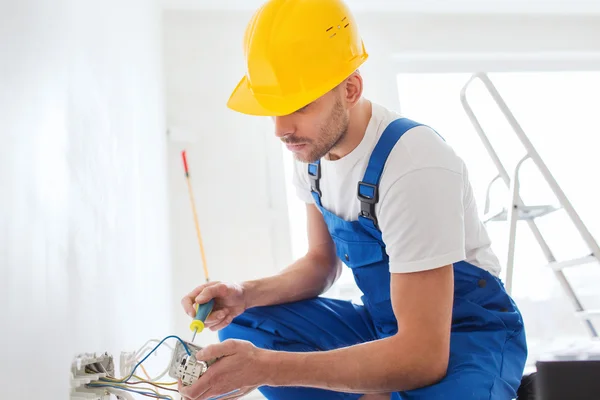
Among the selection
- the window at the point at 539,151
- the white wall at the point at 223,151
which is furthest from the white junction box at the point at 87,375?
the window at the point at 539,151

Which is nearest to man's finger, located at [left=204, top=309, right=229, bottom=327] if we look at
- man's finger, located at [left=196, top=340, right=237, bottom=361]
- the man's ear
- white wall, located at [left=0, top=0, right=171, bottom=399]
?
white wall, located at [left=0, top=0, right=171, bottom=399]

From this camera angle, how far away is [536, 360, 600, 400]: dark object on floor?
0.64 m

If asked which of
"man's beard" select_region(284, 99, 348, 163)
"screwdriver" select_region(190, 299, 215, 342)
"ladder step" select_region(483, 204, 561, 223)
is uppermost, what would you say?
"man's beard" select_region(284, 99, 348, 163)

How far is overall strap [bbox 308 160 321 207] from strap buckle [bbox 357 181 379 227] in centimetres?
24

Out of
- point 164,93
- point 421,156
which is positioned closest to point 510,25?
point 164,93

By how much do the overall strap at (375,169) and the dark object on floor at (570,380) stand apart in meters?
0.66

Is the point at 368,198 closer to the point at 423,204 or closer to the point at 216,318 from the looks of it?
the point at 423,204

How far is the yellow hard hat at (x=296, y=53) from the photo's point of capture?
1.25 m

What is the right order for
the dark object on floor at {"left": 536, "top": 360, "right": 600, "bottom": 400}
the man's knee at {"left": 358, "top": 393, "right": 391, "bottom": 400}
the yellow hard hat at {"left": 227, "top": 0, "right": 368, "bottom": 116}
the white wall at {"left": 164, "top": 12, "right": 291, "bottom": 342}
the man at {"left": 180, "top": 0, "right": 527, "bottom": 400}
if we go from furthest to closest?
the white wall at {"left": 164, "top": 12, "right": 291, "bottom": 342}
the man's knee at {"left": 358, "top": 393, "right": 391, "bottom": 400}
the yellow hard hat at {"left": 227, "top": 0, "right": 368, "bottom": 116}
the man at {"left": 180, "top": 0, "right": 527, "bottom": 400}
the dark object on floor at {"left": 536, "top": 360, "right": 600, "bottom": 400}

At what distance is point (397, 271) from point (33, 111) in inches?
28.5

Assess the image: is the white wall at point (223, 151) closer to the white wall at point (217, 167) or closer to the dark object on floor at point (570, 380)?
the white wall at point (217, 167)

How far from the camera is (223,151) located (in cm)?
318

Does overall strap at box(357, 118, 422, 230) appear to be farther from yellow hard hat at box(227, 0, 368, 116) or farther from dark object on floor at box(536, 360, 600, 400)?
dark object on floor at box(536, 360, 600, 400)

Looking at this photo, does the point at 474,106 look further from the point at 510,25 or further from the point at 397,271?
the point at 397,271
